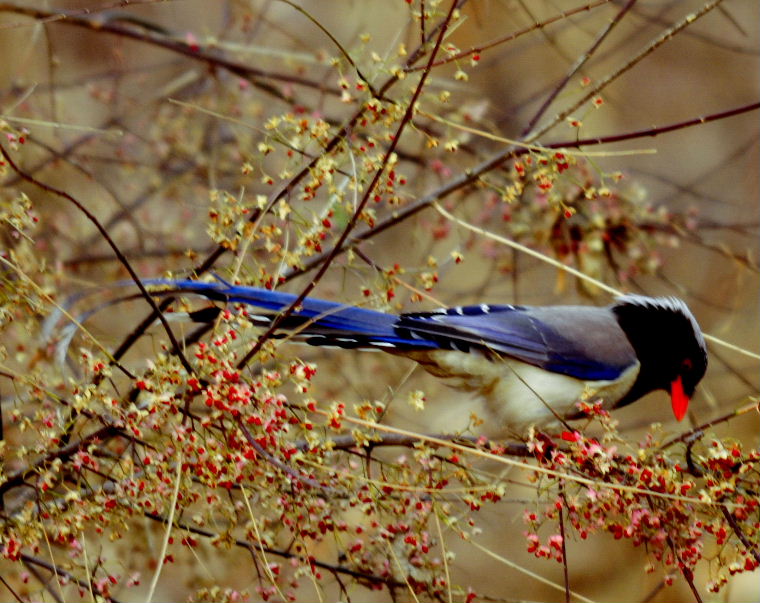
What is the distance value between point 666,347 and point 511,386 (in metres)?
0.52

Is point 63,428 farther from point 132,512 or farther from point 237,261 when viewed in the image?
point 237,261

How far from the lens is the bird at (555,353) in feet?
9.52

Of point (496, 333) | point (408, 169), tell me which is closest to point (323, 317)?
point (496, 333)

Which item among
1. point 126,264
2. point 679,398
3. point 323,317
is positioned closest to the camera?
point 126,264

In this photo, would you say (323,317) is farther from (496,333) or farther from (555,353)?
(555,353)

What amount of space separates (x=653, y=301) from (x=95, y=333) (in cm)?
166

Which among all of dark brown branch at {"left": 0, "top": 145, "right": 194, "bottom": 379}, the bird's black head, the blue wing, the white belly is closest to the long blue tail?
the blue wing

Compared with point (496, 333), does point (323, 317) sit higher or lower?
lower

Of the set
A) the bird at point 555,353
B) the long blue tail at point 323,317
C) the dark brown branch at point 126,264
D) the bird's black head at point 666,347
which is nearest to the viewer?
the dark brown branch at point 126,264

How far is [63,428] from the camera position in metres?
1.97

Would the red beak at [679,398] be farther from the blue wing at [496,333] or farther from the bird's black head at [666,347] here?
the blue wing at [496,333]

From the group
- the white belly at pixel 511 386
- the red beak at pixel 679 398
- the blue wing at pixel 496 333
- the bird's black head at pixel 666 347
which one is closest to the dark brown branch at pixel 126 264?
the blue wing at pixel 496 333

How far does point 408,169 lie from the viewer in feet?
17.8

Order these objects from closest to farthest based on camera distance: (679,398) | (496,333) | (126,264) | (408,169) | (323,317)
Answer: (126,264), (323,317), (496,333), (679,398), (408,169)
